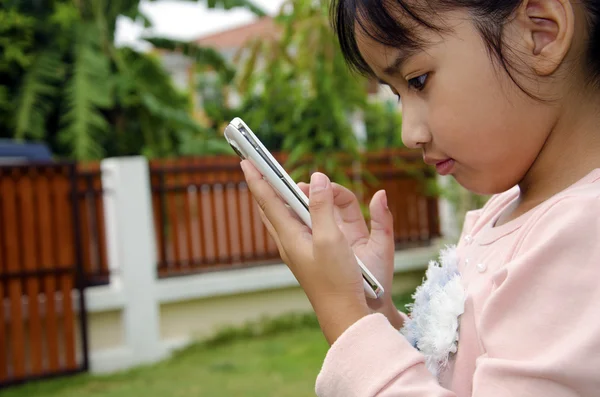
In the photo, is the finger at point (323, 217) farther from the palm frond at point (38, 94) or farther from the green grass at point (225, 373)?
the palm frond at point (38, 94)

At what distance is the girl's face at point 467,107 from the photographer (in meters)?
0.90

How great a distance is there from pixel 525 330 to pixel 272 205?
16.1 inches

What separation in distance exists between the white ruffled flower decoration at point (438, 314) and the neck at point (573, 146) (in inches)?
7.9

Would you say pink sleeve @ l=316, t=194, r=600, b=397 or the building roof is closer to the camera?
pink sleeve @ l=316, t=194, r=600, b=397

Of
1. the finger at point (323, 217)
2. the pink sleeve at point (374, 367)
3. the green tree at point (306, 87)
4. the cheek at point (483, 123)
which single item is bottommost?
the pink sleeve at point (374, 367)

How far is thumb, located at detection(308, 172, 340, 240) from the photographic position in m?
0.95

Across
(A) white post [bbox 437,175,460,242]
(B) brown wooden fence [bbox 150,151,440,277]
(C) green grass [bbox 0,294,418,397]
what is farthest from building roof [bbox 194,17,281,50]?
(C) green grass [bbox 0,294,418,397]

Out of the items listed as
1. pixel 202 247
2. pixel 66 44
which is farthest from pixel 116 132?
pixel 202 247

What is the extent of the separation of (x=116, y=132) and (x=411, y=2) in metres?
9.64

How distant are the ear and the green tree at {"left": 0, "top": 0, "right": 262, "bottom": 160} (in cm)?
825

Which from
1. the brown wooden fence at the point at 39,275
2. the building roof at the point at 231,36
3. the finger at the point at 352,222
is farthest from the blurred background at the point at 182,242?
the building roof at the point at 231,36

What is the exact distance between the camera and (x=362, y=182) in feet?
25.2

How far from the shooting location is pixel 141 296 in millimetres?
Result: 5957

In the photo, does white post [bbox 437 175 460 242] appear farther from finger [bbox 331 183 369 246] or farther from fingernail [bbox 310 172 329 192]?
fingernail [bbox 310 172 329 192]
